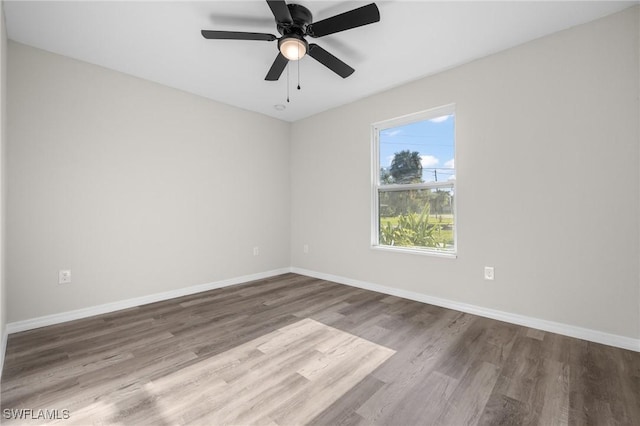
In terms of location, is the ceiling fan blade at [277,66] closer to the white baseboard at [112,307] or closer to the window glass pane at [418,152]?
the window glass pane at [418,152]

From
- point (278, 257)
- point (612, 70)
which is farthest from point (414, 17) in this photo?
point (278, 257)

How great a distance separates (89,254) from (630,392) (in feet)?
14.1

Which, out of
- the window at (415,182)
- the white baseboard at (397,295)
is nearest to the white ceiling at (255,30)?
the window at (415,182)

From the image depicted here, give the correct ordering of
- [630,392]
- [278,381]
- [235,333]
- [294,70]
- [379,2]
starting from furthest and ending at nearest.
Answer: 1. [294,70]
2. [235,333]
3. [379,2]
4. [278,381]
5. [630,392]

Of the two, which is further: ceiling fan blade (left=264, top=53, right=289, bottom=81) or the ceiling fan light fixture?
ceiling fan blade (left=264, top=53, right=289, bottom=81)

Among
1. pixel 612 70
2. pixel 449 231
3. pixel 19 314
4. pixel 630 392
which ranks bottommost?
pixel 630 392

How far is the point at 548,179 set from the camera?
7.91 ft

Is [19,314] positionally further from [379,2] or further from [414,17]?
[414,17]

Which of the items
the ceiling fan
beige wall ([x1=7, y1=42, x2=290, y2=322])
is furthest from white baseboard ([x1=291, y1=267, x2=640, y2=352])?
the ceiling fan

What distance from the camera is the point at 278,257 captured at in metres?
4.56

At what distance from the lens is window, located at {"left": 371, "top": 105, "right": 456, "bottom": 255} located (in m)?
3.09

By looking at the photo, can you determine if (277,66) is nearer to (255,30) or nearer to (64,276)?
(255,30)

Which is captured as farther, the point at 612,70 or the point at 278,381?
the point at 612,70

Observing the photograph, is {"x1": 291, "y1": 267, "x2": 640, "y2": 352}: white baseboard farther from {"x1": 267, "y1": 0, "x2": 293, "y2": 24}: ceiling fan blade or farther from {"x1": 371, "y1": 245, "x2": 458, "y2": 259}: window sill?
{"x1": 267, "y1": 0, "x2": 293, "y2": 24}: ceiling fan blade
